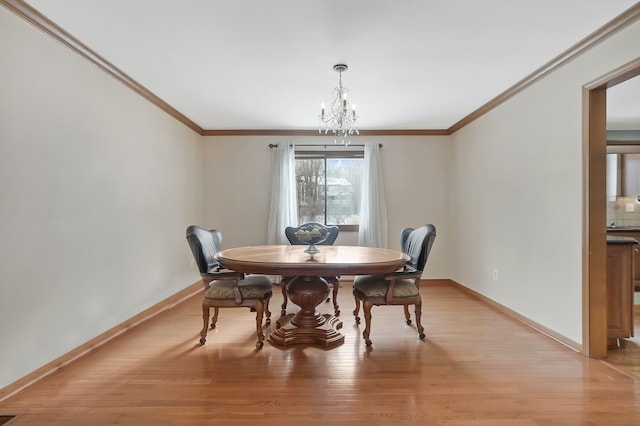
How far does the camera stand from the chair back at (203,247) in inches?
102

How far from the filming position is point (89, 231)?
2471 millimetres

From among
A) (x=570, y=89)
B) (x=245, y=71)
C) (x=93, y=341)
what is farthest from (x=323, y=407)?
(x=570, y=89)

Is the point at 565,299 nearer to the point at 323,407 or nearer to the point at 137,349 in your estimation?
the point at 323,407

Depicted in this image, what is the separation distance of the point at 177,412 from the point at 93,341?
1275 millimetres

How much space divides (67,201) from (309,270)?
5.97 feet

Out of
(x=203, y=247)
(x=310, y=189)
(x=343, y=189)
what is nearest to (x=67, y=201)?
(x=203, y=247)

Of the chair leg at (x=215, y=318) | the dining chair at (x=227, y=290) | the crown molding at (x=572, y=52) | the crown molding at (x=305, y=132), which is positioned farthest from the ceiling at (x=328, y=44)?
the chair leg at (x=215, y=318)

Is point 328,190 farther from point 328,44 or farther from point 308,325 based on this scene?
point 328,44

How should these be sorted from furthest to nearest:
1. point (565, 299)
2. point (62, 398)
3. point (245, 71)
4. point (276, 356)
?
point (245, 71)
point (565, 299)
point (276, 356)
point (62, 398)

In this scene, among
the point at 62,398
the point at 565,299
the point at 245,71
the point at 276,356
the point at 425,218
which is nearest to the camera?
the point at 62,398

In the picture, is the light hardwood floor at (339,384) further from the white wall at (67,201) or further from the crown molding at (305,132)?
the crown molding at (305,132)

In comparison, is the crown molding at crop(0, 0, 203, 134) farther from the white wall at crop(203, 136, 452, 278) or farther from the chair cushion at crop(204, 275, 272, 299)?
the chair cushion at crop(204, 275, 272, 299)

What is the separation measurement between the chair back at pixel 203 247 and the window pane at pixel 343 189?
85.7 inches

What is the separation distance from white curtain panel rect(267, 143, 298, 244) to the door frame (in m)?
3.40
